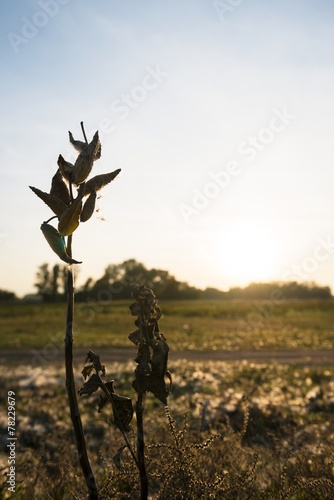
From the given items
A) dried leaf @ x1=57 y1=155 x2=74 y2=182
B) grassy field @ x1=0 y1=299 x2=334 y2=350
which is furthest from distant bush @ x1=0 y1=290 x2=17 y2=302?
dried leaf @ x1=57 y1=155 x2=74 y2=182

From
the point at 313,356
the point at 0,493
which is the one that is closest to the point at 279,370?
the point at 313,356

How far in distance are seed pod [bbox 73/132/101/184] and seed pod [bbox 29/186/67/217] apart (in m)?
0.11

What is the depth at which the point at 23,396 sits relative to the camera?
321 inches

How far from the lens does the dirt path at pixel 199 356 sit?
14.4 metres

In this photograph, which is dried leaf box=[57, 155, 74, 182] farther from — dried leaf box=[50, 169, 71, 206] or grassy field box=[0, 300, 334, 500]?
grassy field box=[0, 300, 334, 500]

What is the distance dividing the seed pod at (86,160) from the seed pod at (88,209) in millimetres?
93

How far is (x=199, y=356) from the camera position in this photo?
52.3ft

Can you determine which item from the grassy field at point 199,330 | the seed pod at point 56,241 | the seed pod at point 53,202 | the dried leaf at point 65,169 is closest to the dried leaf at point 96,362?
the seed pod at point 56,241

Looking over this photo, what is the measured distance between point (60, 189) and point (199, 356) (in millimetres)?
14390

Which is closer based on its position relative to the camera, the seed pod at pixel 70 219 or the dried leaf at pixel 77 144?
the seed pod at pixel 70 219

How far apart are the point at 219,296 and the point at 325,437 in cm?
6546

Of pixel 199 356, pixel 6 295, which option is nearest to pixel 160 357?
pixel 199 356

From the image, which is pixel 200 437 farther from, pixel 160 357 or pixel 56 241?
pixel 56 241

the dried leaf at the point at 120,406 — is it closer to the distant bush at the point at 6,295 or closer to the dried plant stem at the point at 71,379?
the dried plant stem at the point at 71,379
